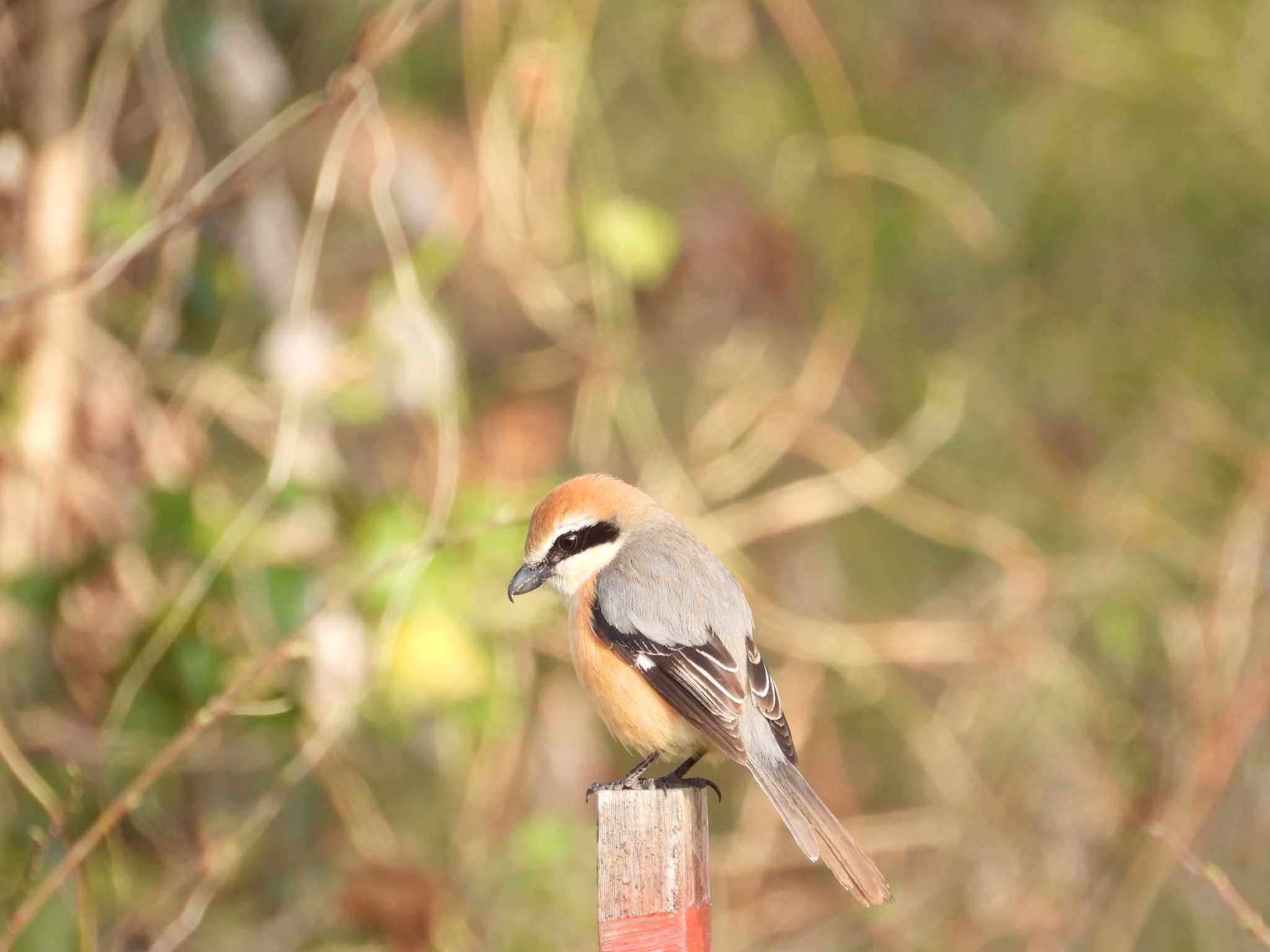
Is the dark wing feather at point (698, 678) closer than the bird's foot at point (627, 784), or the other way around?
the bird's foot at point (627, 784)

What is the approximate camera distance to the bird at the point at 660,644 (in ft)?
10.4

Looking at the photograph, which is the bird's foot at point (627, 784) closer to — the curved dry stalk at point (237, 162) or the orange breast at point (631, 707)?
the orange breast at point (631, 707)

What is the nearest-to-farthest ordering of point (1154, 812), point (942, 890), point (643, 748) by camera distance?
point (643, 748), point (1154, 812), point (942, 890)

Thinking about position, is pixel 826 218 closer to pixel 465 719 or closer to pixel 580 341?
pixel 580 341

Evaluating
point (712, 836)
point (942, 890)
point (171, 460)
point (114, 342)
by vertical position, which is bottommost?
point (942, 890)

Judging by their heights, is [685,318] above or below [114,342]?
above

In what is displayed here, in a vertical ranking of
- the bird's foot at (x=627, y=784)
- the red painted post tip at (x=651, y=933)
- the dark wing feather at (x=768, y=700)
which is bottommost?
the red painted post tip at (x=651, y=933)

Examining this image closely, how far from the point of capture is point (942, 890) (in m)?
5.82

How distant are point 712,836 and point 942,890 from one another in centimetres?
108

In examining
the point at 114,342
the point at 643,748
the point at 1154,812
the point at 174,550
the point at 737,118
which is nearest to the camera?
the point at 643,748

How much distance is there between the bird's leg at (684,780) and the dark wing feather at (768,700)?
187 mm

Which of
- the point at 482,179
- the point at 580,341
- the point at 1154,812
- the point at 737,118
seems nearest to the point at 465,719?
the point at 580,341

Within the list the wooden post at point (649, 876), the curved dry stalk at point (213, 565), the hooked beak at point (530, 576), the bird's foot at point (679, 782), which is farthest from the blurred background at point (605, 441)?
the wooden post at point (649, 876)

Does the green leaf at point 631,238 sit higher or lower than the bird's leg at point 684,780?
higher
